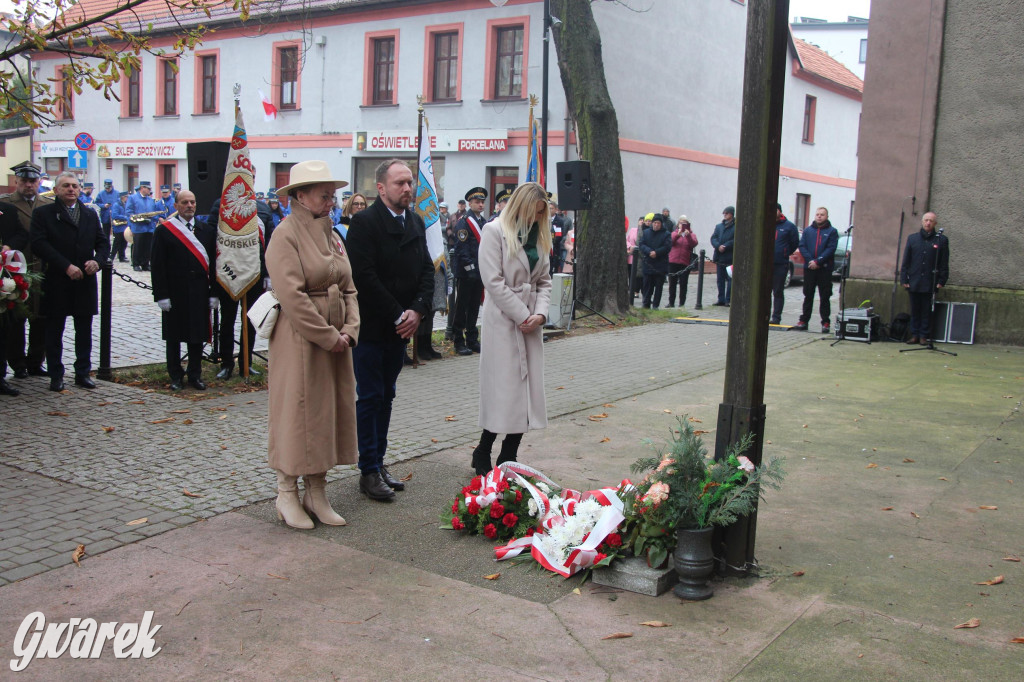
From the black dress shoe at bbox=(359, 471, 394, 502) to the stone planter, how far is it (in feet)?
6.73

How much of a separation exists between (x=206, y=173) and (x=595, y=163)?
7.83 metres

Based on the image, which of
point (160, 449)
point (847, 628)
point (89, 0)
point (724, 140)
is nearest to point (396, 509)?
point (160, 449)

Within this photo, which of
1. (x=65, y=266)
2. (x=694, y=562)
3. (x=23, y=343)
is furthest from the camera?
(x=23, y=343)

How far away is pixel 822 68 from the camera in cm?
3594

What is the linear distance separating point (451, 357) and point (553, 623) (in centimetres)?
778

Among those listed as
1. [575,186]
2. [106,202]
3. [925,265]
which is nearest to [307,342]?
[575,186]

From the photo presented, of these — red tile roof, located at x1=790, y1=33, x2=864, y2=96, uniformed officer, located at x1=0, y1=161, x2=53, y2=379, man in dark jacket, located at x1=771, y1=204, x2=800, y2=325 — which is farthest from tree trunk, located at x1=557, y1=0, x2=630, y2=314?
red tile roof, located at x1=790, y1=33, x2=864, y2=96

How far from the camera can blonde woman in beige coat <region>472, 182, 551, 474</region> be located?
572cm

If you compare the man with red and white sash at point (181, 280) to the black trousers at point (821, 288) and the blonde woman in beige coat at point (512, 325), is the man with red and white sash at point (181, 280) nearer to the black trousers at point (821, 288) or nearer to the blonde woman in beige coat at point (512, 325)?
the blonde woman in beige coat at point (512, 325)

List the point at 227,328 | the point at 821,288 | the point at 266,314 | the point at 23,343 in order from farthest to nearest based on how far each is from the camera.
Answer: the point at 821,288 → the point at 227,328 → the point at 23,343 → the point at 266,314

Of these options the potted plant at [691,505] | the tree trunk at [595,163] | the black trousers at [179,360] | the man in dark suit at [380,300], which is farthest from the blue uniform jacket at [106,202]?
the potted plant at [691,505]

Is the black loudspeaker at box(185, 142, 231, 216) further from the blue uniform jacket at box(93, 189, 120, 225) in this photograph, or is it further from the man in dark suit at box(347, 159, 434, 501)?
the blue uniform jacket at box(93, 189, 120, 225)

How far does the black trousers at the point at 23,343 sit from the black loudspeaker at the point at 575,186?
727 cm

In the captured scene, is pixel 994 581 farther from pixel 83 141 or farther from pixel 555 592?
pixel 83 141
